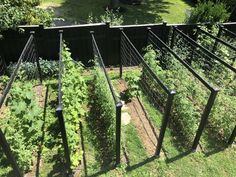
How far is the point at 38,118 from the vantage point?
5.08 m

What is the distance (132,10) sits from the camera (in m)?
11.7

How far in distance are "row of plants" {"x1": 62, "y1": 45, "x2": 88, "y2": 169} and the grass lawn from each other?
5061 mm

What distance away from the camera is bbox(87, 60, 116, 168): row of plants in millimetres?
4613

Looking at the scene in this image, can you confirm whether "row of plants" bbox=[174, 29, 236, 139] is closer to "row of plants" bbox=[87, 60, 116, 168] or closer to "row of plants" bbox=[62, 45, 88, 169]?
"row of plants" bbox=[87, 60, 116, 168]

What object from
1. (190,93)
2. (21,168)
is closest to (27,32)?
(21,168)

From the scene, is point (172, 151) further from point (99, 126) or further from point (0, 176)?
point (0, 176)

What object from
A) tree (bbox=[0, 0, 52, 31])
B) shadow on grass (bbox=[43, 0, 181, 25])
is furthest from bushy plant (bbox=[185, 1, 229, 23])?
tree (bbox=[0, 0, 52, 31])

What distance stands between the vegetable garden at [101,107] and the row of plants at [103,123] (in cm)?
2

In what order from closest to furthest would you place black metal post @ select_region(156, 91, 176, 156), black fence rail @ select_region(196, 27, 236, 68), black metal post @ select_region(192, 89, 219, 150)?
1. black metal post @ select_region(156, 91, 176, 156)
2. black metal post @ select_region(192, 89, 219, 150)
3. black fence rail @ select_region(196, 27, 236, 68)

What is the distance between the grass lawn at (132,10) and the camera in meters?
10.7

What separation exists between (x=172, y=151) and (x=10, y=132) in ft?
9.23

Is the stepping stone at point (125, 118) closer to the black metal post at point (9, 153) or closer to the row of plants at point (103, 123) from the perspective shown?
the row of plants at point (103, 123)

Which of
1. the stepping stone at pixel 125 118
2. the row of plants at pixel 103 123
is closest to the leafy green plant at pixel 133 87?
the stepping stone at pixel 125 118

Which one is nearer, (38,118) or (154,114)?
(38,118)
